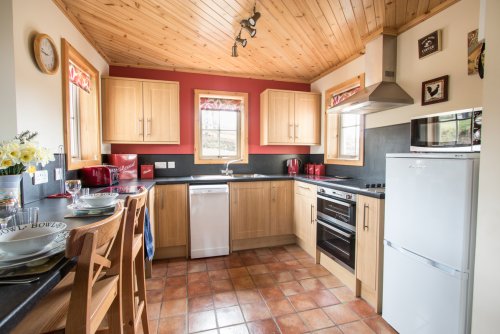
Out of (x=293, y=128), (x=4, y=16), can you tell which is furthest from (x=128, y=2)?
(x=293, y=128)

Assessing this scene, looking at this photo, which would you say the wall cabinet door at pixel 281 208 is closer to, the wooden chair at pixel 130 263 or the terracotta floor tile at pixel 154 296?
the terracotta floor tile at pixel 154 296

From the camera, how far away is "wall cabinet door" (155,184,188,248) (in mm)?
2777

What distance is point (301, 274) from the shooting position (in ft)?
8.15

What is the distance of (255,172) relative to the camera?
3.66 metres

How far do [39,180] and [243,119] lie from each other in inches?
97.8

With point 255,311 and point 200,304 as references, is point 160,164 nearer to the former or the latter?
A: point 200,304

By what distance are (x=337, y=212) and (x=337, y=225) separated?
13cm

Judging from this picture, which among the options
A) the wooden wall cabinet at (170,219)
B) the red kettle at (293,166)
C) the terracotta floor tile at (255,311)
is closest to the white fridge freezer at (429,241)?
the terracotta floor tile at (255,311)

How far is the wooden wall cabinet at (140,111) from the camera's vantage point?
2.90 metres

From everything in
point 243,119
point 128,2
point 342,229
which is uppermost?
point 128,2

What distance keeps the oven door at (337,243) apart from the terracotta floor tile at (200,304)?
1.26m

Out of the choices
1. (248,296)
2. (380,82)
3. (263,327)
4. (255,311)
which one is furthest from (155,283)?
(380,82)

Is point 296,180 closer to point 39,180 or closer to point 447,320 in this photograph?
point 447,320

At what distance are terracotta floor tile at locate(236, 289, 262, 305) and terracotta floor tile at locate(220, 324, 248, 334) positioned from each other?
0.90 ft
